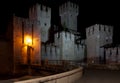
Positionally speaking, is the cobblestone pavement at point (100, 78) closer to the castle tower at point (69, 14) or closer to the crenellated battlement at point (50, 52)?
the crenellated battlement at point (50, 52)

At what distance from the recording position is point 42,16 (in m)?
46.7

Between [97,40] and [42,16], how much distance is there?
1522 centimetres

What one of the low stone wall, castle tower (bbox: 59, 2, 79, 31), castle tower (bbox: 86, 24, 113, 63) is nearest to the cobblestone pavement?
the low stone wall

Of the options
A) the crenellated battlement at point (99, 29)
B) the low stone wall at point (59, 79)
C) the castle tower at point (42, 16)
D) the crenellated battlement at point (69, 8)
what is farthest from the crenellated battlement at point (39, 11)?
the low stone wall at point (59, 79)

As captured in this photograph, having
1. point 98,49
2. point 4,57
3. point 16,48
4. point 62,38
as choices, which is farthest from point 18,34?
point 98,49

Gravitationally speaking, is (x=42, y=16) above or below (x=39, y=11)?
below

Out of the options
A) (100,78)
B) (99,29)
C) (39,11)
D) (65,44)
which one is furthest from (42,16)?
(100,78)

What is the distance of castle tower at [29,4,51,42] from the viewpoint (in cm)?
4584

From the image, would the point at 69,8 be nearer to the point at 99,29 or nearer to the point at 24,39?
the point at 99,29

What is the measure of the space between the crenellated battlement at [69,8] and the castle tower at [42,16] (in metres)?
8.75

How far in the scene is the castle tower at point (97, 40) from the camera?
139 feet

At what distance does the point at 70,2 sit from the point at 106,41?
18702mm

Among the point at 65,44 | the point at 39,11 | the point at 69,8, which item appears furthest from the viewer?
the point at 69,8

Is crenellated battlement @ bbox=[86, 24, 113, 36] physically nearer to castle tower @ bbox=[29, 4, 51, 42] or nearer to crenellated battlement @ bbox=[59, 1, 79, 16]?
castle tower @ bbox=[29, 4, 51, 42]
